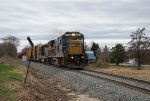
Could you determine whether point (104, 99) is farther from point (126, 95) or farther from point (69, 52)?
point (69, 52)

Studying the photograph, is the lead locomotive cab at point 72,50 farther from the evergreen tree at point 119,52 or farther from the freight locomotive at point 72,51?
the evergreen tree at point 119,52

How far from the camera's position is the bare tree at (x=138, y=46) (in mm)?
53969

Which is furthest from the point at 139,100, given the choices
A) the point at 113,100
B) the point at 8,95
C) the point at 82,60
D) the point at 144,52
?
the point at 144,52

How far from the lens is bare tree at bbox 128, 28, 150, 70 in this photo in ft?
177

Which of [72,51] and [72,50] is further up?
[72,50]

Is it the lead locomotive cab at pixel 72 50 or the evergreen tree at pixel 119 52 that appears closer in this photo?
the lead locomotive cab at pixel 72 50

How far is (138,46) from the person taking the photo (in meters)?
54.0

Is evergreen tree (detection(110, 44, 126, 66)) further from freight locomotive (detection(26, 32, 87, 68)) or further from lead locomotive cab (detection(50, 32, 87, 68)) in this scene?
lead locomotive cab (detection(50, 32, 87, 68))

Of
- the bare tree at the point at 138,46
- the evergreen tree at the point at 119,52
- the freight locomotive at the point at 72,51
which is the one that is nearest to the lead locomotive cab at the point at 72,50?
the freight locomotive at the point at 72,51

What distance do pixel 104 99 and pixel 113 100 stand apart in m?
0.68

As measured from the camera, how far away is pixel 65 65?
4009 cm

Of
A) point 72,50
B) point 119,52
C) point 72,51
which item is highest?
point 119,52

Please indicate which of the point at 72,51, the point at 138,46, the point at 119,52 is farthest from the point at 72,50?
the point at 119,52

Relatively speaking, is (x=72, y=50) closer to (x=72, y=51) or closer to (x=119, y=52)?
(x=72, y=51)
